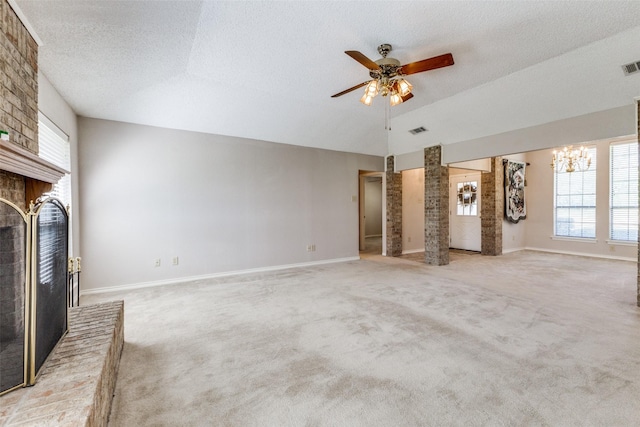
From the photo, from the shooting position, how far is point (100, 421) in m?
1.41

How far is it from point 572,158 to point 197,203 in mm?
8352

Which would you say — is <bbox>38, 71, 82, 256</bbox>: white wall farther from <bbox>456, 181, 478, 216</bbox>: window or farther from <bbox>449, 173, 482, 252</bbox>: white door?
<bbox>456, 181, 478, 216</bbox>: window

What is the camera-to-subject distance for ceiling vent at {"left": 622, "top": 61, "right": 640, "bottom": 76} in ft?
10.3

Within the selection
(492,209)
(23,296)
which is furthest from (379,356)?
(492,209)

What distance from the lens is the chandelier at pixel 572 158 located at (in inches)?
262

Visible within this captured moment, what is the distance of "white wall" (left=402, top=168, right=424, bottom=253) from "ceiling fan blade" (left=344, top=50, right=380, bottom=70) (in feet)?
16.2

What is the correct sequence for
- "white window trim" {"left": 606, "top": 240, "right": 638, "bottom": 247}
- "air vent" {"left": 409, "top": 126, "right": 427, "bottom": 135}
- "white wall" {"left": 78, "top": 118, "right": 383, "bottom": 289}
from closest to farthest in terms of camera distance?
"white wall" {"left": 78, "top": 118, "right": 383, "bottom": 289}
"air vent" {"left": 409, "top": 126, "right": 427, "bottom": 135}
"white window trim" {"left": 606, "top": 240, "right": 638, "bottom": 247}

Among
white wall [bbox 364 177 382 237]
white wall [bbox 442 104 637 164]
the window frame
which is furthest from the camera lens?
white wall [bbox 364 177 382 237]

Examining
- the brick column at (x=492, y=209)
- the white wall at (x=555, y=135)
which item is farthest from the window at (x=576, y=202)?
the white wall at (x=555, y=135)

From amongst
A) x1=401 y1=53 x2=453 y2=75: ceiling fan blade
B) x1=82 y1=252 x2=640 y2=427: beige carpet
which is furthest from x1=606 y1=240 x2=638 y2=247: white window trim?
x1=401 y1=53 x2=453 y2=75: ceiling fan blade

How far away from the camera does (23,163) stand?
1482 mm

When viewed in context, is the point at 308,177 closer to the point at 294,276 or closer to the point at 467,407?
the point at 294,276

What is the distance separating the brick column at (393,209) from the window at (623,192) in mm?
5020

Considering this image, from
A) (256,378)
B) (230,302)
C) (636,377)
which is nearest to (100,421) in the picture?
(256,378)
